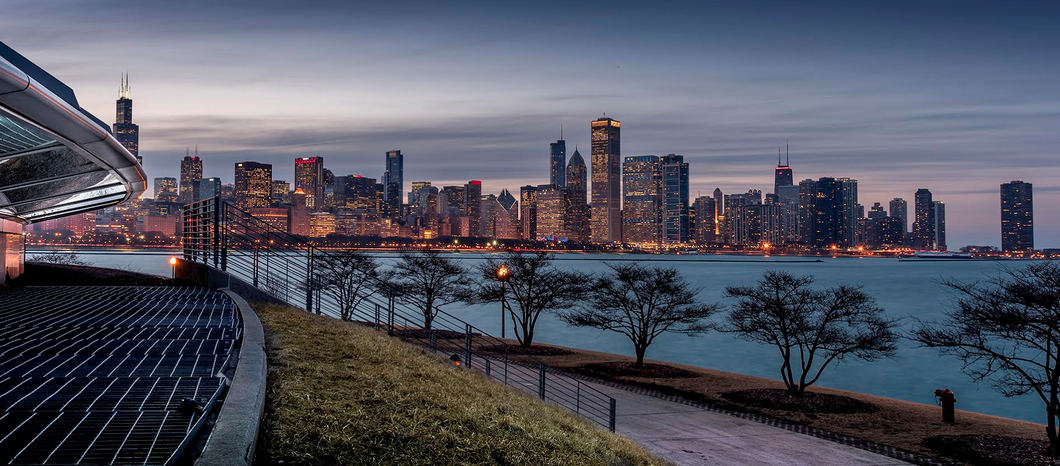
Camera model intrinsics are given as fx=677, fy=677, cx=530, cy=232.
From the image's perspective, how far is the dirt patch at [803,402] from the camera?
73.6 feet

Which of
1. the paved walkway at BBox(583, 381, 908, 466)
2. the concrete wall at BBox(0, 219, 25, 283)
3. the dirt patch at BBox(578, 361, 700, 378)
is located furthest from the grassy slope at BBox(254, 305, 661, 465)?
the dirt patch at BBox(578, 361, 700, 378)

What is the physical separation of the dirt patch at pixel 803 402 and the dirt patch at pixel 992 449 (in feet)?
13.3

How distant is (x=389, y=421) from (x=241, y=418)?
4.56 feet

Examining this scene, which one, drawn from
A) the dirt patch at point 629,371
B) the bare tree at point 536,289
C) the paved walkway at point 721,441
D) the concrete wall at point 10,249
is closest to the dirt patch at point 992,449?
the paved walkway at point 721,441

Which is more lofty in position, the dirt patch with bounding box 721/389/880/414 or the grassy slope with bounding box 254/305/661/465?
the grassy slope with bounding box 254/305/661/465

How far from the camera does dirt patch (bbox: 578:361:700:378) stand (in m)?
28.0

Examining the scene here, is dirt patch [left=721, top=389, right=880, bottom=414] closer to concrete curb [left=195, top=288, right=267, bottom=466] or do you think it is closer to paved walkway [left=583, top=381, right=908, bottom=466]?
paved walkway [left=583, top=381, right=908, bottom=466]

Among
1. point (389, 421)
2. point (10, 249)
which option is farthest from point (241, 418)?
point (10, 249)

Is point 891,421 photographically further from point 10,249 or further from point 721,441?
point 10,249

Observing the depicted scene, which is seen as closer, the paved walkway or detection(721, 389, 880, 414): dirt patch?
the paved walkway

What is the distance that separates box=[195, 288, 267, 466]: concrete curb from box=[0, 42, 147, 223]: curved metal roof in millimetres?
2924

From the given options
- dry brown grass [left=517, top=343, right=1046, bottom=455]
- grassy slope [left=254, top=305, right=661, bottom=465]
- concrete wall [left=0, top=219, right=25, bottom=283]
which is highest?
concrete wall [left=0, top=219, right=25, bottom=283]

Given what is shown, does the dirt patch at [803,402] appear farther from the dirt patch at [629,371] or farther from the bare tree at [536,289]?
the bare tree at [536,289]

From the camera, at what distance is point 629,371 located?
2862 centimetres
